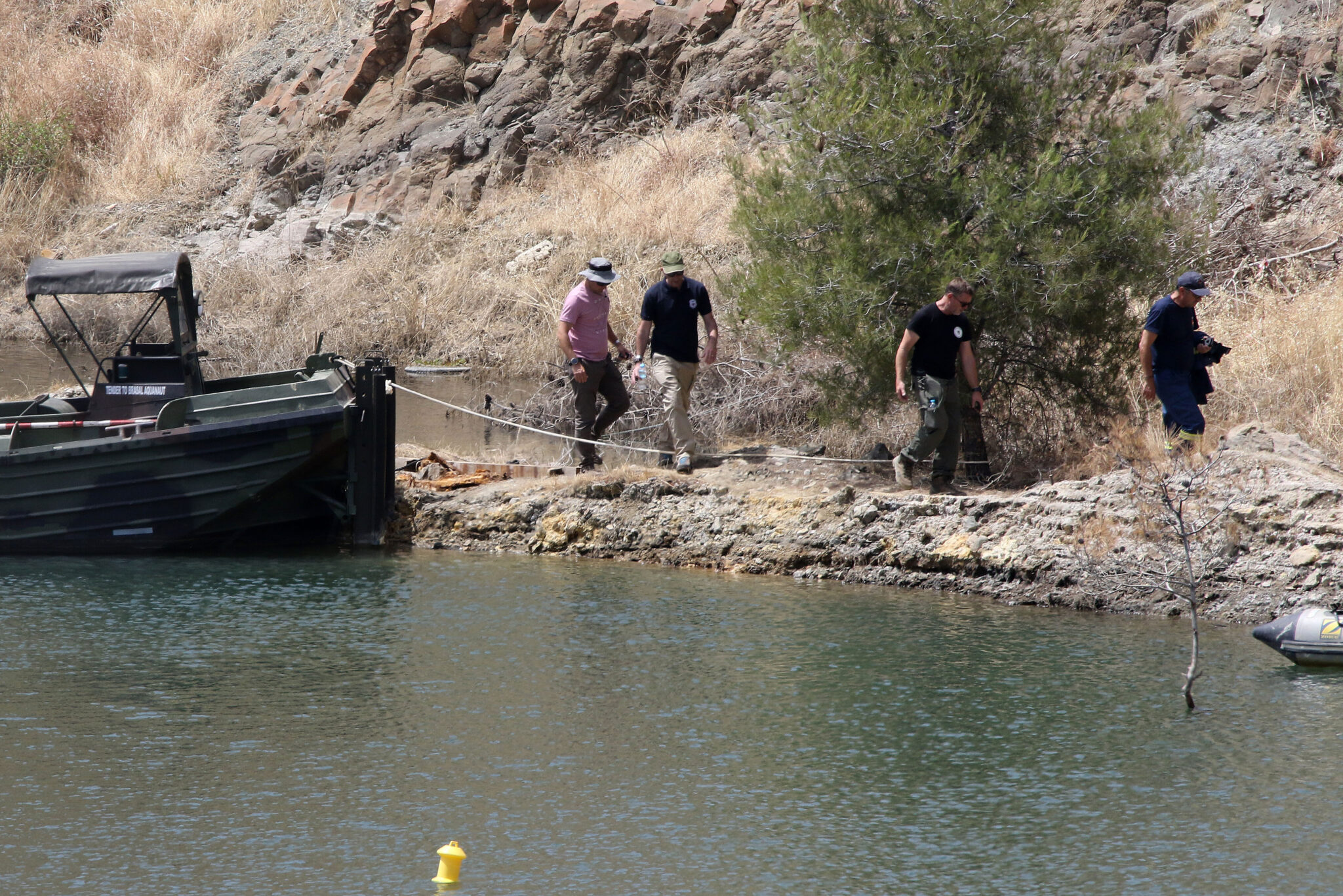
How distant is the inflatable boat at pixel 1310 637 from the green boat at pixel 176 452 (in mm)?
Result: 6605

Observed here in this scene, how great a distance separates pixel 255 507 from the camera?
34.9 ft

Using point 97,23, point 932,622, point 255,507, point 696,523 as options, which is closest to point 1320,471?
point 932,622

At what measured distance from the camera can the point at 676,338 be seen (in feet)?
35.4

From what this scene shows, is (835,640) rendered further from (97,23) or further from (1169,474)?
(97,23)

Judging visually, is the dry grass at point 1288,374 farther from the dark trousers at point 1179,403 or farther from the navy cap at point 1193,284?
the navy cap at point 1193,284

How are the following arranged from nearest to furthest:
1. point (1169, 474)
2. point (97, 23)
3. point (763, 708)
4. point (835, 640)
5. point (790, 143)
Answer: point (763, 708), point (835, 640), point (1169, 474), point (790, 143), point (97, 23)

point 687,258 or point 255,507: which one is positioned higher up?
point 687,258

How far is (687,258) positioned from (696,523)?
9.50 m

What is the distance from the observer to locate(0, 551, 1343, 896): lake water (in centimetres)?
516

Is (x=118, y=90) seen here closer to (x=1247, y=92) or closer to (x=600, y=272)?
(x=600, y=272)

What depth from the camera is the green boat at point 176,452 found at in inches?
401

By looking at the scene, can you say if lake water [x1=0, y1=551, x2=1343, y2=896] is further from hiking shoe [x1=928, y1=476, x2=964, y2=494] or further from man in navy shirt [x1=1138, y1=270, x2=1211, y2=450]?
man in navy shirt [x1=1138, y1=270, x2=1211, y2=450]

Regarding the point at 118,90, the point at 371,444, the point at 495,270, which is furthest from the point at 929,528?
the point at 118,90

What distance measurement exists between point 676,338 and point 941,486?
2.38 meters
